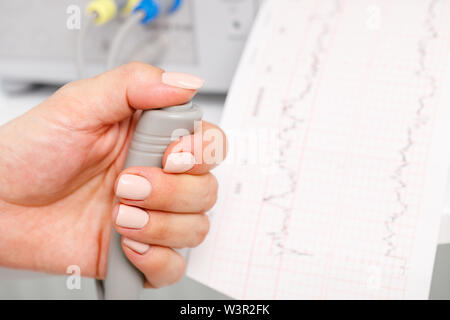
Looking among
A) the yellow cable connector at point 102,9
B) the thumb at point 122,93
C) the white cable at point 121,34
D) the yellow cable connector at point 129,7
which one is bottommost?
the thumb at point 122,93

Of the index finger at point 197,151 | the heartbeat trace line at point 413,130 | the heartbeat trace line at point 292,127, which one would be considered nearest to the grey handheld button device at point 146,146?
the index finger at point 197,151

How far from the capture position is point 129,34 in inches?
26.3

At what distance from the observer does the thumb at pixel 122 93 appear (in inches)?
16.3

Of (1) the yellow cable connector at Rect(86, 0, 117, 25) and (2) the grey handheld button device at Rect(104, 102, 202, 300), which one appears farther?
(1) the yellow cable connector at Rect(86, 0, 117, 25)

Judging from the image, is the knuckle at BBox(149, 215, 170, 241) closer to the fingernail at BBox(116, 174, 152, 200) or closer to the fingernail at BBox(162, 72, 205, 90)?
the fingernail at BBox(116, 174, 152, 200)

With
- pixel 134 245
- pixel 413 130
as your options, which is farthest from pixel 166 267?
pixel 413 130

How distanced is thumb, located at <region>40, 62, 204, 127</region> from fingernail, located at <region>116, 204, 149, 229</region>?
0.10 metres

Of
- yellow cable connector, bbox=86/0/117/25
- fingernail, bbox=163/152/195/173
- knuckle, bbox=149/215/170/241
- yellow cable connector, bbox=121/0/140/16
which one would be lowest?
knuckle, bbox=149/215/170/241

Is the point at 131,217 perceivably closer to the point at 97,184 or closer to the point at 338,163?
the point at 97,184

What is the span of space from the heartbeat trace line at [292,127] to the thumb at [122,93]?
15cm

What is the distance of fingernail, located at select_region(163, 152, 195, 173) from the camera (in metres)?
A: 0.43

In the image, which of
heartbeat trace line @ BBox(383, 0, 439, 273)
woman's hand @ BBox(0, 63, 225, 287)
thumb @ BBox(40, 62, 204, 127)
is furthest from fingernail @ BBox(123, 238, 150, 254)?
heartbeat trace line @ BBox(383, 0, 439, 273)

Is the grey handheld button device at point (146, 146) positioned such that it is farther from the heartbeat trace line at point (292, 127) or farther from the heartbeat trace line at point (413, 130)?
the heartbeat trace line at point (413, 130)

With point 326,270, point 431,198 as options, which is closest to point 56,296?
point 326,270
